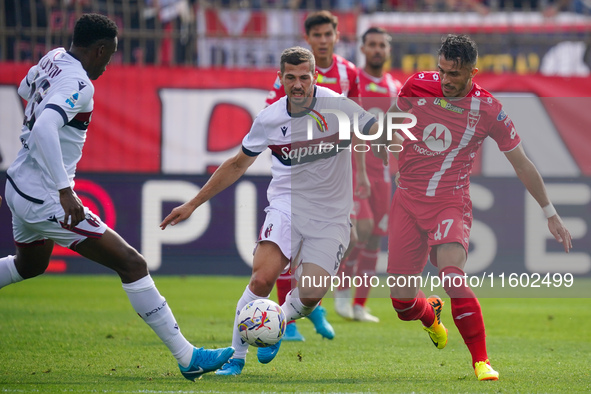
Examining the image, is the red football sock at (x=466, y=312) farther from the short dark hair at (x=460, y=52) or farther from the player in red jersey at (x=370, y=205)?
the player in red jersey at (x=370, y=205)

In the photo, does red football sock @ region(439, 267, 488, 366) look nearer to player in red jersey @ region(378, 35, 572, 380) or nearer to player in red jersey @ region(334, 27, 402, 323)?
player in red jersey @ region(378, 35, 572, 380)

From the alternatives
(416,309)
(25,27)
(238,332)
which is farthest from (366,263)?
(25,27)

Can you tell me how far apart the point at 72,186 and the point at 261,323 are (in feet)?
5.00

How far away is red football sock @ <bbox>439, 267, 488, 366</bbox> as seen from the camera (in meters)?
5.82

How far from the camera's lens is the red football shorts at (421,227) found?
6031mm

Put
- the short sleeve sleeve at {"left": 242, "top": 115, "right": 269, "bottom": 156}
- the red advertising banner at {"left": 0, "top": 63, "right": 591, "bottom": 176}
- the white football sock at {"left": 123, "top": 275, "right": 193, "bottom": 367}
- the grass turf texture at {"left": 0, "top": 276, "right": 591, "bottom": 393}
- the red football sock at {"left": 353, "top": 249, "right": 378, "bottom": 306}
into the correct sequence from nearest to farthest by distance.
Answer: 1. the grass turf texture at {"left": 0, "top": 276, "right": 591, "bottom": 393}
2. the white football sock at {"left": 123, "top": 275, "right": 193, "bottom": 367}
3. the short sleeve sleeve at {"left": 242, "top": 115, "right": 269, "bottom": 156}
4. the red football sock at {"left": 353, "top": 249, "right": 378, "bottom": 306}
5. the red advertising banner at {"left": 0, "top": 63, "right": 591, "bottom": 176}

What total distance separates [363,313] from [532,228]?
4382mm

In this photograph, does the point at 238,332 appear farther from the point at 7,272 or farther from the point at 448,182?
the point at 448,182

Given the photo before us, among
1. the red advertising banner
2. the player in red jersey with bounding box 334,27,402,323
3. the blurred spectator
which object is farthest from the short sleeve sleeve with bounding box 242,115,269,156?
the blurred spectator

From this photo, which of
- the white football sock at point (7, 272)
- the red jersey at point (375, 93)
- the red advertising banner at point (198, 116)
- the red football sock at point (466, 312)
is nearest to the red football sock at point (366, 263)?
the red jersey at point (375, 93)

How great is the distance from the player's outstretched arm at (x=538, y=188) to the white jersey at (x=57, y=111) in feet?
9.76

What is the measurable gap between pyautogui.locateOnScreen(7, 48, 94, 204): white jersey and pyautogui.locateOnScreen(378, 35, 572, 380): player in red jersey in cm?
233

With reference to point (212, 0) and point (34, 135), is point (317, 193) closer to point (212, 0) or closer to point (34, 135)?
point (34, 135)

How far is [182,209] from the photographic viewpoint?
19.3 ft
